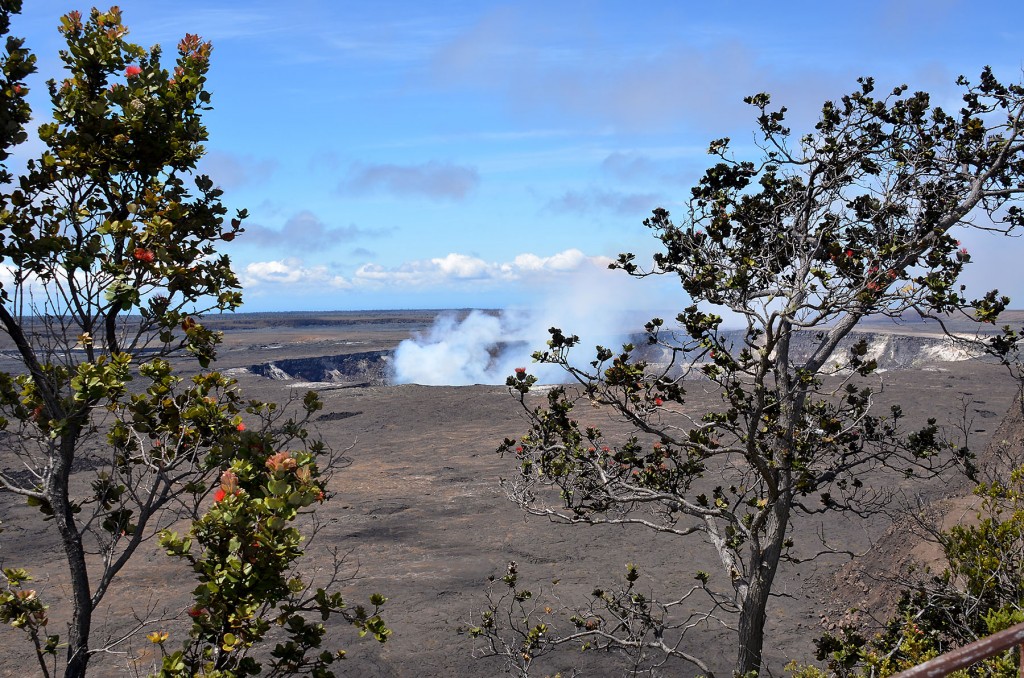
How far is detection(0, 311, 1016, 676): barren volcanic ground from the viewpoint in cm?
1377

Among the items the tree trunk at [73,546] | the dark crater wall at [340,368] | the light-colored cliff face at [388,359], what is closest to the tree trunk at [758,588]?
the tree trunk at [73,546]

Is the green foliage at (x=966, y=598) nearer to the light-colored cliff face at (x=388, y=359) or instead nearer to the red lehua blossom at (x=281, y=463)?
the red lehua blossom at (x=281, y=463)

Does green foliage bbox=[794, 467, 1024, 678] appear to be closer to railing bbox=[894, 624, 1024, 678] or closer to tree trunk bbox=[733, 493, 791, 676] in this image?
tree trunk bbox=[733, 493, 791, 676]

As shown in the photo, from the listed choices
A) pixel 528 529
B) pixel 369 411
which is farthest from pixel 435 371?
pixel 528 529

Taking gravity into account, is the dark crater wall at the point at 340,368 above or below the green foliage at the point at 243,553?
below

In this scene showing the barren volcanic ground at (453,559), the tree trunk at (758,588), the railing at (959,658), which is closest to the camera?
the railing at (959,658)

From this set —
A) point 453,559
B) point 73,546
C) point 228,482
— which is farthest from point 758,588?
point 453,559

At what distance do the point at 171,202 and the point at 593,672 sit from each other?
433 inches

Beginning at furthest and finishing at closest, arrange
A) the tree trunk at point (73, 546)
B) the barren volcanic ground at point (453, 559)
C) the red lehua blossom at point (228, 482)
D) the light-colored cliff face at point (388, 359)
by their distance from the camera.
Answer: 1. the light-colored cliff face at point (388, 359)
2. the barren volcanic ground at point (453, 559)
3. the tree trunk at point (73, 546)
4. the red lehua blossom at point (228, 482)

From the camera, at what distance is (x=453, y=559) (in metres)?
19.0

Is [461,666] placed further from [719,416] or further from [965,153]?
[965,153]

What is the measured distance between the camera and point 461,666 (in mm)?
13297

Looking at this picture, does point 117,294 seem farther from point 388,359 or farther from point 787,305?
point 388,359

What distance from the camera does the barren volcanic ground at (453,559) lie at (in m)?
13.8
